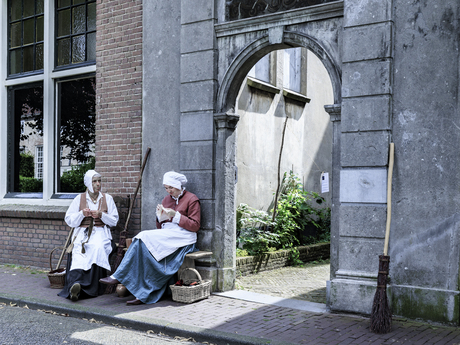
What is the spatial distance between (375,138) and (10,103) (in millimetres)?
6891

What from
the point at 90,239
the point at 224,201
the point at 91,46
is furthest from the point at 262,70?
the point at 90,239

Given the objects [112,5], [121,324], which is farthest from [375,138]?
[112,5]

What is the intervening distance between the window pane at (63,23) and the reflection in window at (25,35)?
428 millimetres

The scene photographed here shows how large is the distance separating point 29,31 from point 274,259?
5.88 metres

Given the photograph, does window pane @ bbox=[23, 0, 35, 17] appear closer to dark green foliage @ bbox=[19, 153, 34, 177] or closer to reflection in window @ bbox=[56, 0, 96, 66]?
reflection in window @ bbox=[56, 0, 96, 66]

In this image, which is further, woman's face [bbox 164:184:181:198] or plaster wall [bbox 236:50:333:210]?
plaster wall [bbox 236:50:333:210]

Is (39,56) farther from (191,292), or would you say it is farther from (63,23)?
(191,292)

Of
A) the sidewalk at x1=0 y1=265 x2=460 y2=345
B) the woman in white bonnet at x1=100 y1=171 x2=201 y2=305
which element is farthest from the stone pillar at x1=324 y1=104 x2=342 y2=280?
the woman in white bonnet at x1=100 y1=171 x2=201 y2=305

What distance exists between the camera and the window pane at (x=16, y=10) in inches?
366

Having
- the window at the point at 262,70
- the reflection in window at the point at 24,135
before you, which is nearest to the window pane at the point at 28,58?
the reflection in window at the point at 24,135

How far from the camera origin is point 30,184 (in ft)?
30.2

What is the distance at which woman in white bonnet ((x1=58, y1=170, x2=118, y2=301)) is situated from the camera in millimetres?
6520

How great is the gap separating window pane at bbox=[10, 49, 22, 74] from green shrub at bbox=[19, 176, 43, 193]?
1943 mm

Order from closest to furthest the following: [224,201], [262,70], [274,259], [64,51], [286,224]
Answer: [224,201]
[64,51]
[274,259]
[286,224]
[262,70]
